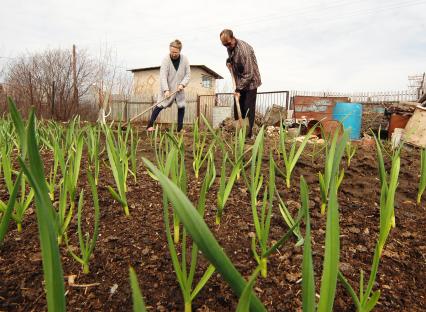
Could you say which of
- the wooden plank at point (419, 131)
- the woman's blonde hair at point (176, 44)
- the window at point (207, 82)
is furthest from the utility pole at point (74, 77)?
the window at point (207, 82)

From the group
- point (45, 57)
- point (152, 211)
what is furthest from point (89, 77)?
point (152, 211)

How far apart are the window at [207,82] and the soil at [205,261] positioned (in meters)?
22.3

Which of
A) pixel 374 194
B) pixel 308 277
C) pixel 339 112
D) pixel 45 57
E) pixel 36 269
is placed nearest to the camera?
pixel 308 277

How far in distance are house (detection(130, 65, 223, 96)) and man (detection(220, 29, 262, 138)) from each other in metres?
18.0

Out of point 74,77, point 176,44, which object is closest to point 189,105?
point 74,77

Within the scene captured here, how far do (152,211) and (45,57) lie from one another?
1323cm

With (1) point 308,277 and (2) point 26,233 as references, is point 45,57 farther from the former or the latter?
(1) point 308,277

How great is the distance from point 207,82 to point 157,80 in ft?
13.2

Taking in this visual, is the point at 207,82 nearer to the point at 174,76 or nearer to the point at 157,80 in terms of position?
the point at 157,80

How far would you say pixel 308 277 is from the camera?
37 cm

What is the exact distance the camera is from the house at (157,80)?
71.9ft

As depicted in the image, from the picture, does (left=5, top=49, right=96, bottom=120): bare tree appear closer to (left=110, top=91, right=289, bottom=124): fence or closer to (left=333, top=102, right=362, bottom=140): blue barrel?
(left=110, top=91, right=289, bottom=124): fence

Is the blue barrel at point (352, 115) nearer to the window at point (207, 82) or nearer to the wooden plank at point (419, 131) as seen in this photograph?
the wooden plank at point (419, 131)

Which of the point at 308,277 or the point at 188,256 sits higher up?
the point at 308,277
